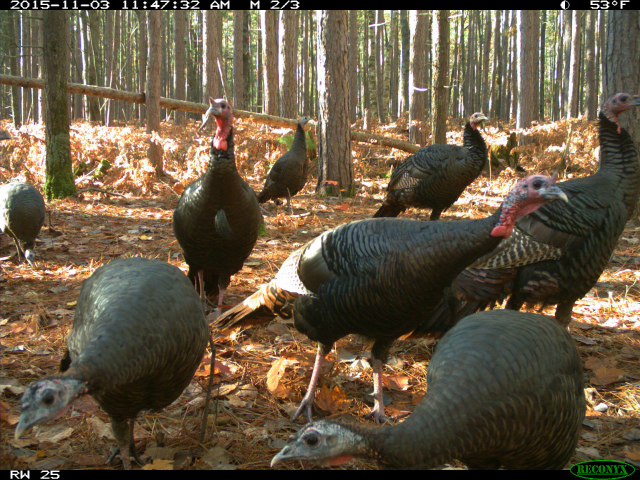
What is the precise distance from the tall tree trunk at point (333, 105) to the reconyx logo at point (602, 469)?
22.7 ft

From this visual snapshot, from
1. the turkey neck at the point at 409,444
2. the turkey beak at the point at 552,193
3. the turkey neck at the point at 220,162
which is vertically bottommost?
the turkey neck at the point at 409,444

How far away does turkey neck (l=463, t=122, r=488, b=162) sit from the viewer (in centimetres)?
630

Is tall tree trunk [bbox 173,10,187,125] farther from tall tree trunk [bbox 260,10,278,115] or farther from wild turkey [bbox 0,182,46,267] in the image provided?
wild turkey [bbox 0,182,46,267]

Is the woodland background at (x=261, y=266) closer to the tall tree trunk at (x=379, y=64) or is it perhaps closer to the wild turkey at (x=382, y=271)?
the wild turkey at (x=382, y=271)

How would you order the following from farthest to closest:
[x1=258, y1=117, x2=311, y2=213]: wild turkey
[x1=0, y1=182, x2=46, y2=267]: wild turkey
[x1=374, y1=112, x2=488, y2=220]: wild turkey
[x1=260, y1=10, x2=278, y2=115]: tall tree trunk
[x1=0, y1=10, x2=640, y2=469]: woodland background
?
[x1=260, y1=10, x2=278, y2=115]: tall tree trunk → [x1=258, y1=117, x2=311, y2=213]: wild turkey → [x1=374, y1=112, x2=488, y2=220]: wild turkey → [x1=0, y1=182, x2=46, y2=267]: wild turkey → [x1=0, y1=10, x2=640, y2=469]: woodland background

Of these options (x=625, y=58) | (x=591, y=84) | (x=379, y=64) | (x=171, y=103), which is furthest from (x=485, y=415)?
(x=379, y=64)

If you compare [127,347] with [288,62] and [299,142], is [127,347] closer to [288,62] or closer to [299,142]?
[299,142]

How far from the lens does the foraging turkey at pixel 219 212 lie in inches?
150

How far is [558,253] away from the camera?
3.57 meters

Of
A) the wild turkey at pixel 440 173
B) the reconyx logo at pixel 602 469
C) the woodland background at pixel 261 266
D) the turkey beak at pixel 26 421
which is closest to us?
the turkey beak at pixel 26 421

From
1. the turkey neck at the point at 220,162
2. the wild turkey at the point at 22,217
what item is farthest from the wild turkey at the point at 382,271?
the wild turkey at the point at 22,217

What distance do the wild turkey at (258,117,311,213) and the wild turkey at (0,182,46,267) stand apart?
136 inches

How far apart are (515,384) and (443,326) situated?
55.3 inches

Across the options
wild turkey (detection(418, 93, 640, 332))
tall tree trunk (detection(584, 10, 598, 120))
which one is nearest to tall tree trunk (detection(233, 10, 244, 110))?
tall tree trunk (detection(584, 10, 598, 120))
